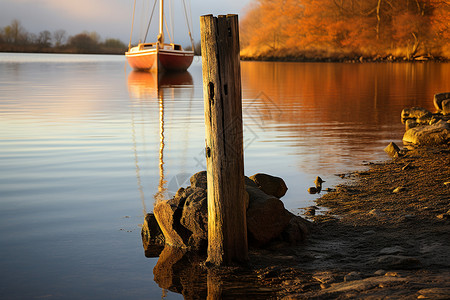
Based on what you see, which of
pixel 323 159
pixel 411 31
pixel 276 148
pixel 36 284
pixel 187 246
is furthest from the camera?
pixel 411 31

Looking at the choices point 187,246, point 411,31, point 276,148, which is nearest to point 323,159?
point 276,148

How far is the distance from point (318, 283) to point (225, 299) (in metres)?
0.79

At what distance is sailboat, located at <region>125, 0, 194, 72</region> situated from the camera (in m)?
45.5

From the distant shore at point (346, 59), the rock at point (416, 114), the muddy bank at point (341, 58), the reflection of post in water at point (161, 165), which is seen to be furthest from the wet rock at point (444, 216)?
the muddy bank at point (341, 58)

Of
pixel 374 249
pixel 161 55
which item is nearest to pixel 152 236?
pixel 374 249

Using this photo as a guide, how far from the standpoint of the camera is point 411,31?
61.9m

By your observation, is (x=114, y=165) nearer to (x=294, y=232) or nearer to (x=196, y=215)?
(x=196, y=215)

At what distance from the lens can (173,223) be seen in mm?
5914

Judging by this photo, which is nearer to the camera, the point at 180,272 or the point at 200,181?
the point at 180,272

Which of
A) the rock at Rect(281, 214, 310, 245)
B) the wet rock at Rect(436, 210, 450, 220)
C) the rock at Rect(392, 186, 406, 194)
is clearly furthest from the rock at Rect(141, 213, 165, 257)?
the rock at Rect(392, 186, 406, 194)

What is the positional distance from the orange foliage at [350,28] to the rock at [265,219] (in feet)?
180

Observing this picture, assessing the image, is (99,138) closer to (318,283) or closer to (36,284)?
(36,284)

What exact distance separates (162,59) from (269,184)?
39.7 m

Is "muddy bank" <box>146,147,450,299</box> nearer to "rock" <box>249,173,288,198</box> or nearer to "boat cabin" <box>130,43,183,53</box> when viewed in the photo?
"rock" <box>249,173,288,198</box>
